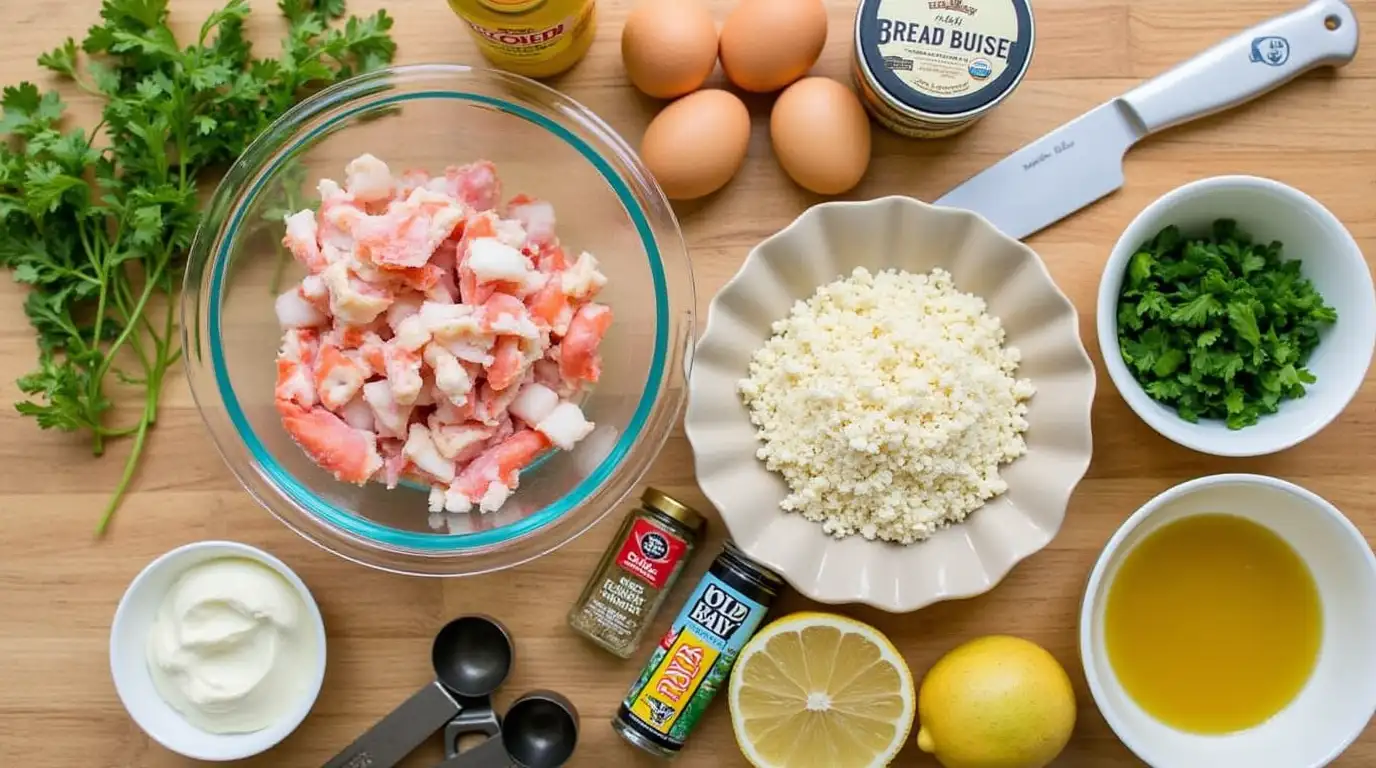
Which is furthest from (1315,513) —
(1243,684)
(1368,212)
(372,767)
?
(372,767)

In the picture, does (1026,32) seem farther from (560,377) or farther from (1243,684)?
(1243,684)

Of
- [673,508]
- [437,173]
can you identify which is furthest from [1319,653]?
[437,173]

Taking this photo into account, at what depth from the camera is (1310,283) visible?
1552 millimetres

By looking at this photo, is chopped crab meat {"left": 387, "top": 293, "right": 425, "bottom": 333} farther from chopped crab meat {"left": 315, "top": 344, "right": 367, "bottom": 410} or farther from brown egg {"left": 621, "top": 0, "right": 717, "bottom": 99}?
brown egg {"left": 621, "top": 0, "right": 717, "bottom": 99}

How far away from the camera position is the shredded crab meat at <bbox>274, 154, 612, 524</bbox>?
1.31 metres

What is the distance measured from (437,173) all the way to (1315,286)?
4.37ft

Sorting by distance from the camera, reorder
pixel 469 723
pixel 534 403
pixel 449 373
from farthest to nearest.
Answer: pixel 469 723 < pixel 534 403 < pixel 449 373

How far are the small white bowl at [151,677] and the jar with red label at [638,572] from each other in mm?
417

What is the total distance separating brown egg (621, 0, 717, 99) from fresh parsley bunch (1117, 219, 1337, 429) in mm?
717

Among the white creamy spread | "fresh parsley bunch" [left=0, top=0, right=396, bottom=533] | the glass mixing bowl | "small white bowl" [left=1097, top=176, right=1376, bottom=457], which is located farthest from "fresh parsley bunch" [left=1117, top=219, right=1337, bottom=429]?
the white creamy spread

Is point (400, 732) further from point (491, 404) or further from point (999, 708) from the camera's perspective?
point (999, 708)

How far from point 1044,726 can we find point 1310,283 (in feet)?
2.55

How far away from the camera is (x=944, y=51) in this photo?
1.47 meters

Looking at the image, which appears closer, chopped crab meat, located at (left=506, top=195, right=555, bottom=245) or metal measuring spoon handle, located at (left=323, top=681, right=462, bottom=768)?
chopped crab meat, located at (left=506, top=195, right=555, bottom=245)
